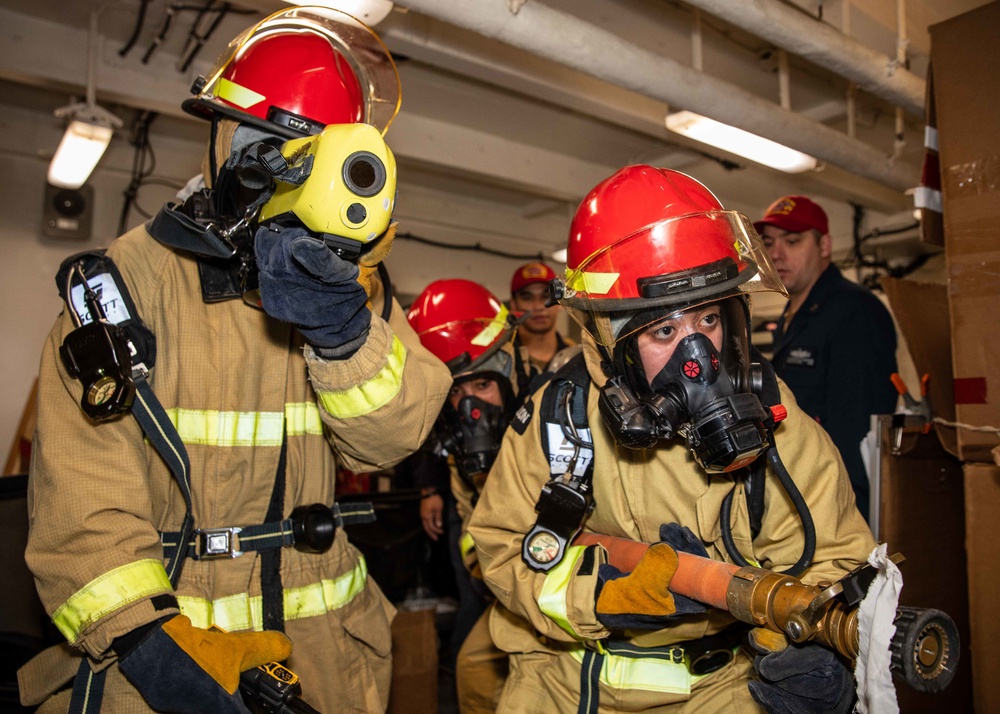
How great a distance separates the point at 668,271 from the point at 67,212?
612cm

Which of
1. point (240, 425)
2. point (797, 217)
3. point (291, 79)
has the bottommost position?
point (240, 425)

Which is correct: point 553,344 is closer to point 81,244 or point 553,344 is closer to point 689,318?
point 689,318

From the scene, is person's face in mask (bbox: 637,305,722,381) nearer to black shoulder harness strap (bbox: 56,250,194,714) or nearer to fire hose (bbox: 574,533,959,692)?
fire hose (bbox: 574,533,959,692)

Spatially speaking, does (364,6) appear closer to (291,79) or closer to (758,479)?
(291,79)

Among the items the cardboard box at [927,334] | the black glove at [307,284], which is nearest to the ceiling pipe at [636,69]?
the cardboard box at [927,334]

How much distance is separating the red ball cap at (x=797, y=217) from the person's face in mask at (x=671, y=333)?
226 cm

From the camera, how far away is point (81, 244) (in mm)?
6090

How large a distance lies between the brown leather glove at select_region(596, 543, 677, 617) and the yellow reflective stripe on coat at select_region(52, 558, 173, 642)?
914 millimetres

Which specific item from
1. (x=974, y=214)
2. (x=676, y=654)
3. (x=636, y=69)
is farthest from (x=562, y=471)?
(x=636, y=69)

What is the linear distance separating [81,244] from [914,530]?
665 centimetres

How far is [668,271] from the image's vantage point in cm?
163

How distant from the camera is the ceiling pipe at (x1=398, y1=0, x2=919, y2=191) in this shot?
288 centimetres

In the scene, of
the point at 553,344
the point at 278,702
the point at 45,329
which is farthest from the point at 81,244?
the point at 278,702

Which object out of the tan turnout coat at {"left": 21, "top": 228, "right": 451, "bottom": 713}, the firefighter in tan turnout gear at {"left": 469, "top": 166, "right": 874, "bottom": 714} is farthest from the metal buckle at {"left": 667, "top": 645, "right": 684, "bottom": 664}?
the tan turnout coat at {"left": 21, "top": 228, "right": 451, "bottom": 713}
